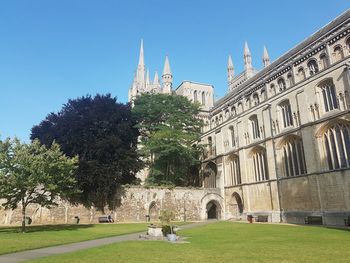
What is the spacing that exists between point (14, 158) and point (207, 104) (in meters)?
51.9

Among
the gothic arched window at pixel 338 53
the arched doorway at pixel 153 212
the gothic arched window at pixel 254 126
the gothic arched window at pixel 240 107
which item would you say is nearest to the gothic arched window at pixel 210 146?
the gothic arched window at pixel 240 107

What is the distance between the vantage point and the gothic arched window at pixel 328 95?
1169 inches

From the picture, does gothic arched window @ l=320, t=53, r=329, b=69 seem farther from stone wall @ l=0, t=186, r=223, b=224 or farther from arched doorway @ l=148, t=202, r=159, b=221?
arched doorway @ l=148, t=202, r=159, b=221

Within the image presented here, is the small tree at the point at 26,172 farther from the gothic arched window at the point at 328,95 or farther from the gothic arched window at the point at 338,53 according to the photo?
the gothic arched window at the point at 338,53

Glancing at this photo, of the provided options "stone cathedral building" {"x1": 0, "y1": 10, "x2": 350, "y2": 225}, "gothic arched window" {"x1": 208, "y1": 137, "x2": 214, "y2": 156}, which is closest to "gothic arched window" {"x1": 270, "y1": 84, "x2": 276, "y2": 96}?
"stone cathedral building" {"x1": 0, "y1": 10, "x2": 350, "y2": 225}

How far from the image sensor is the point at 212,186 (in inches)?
1902

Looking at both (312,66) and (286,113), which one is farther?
(286,113)

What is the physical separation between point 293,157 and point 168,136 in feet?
54.5

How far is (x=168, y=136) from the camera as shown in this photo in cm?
4241

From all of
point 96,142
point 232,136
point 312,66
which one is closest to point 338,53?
point 312,66

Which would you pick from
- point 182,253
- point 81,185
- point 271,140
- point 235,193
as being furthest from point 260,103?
point 182,253

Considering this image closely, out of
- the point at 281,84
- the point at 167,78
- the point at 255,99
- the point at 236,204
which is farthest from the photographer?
the point at 167,78

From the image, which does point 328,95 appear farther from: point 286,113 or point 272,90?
point 272,90

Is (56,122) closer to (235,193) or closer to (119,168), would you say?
(119,168)
